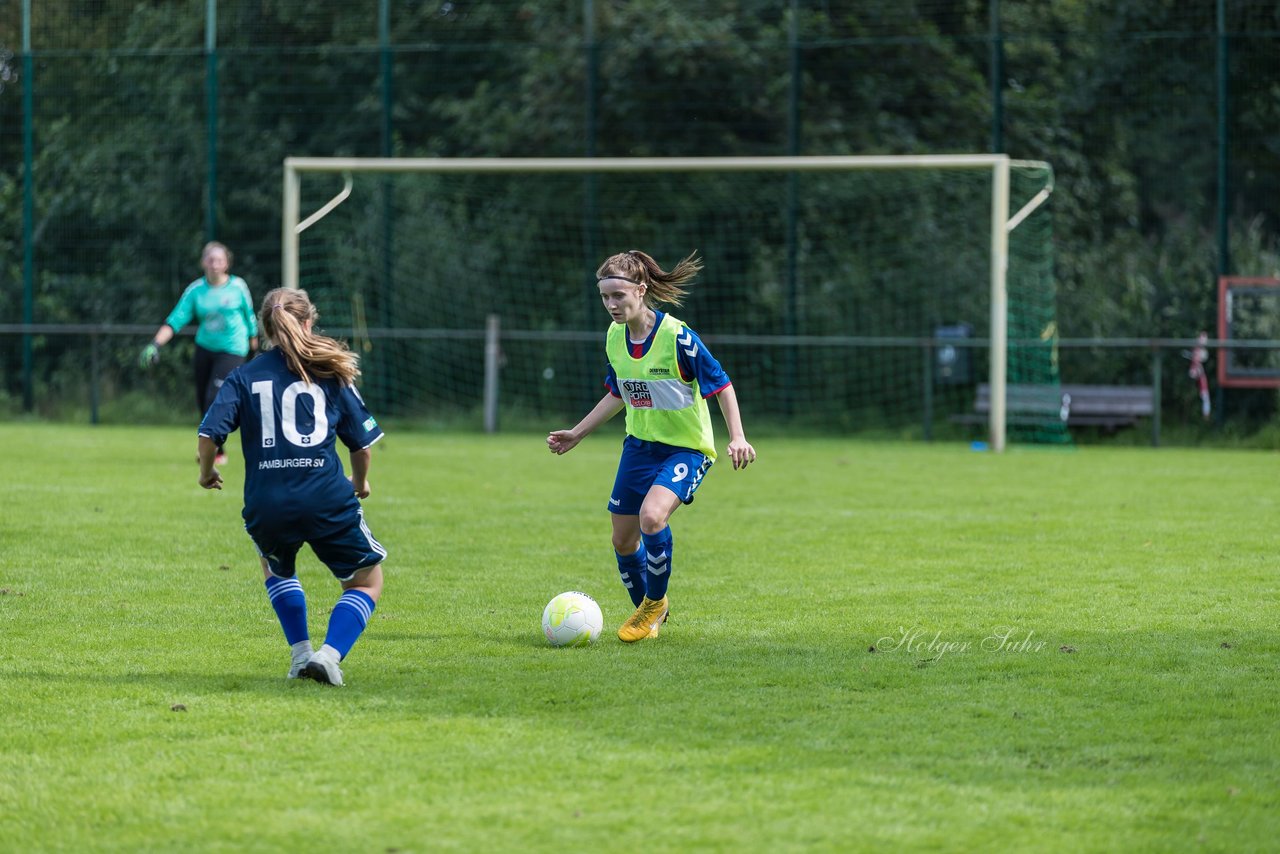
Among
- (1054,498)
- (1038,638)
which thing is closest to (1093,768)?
(1038,638)

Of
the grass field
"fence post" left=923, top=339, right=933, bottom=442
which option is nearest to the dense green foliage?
"fence post" left=923, top=339, right=933, bottom=442

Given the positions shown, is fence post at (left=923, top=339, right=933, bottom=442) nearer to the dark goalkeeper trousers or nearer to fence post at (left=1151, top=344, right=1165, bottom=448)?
fence post at (left=1151, top=344, right=1165, bottom=448)

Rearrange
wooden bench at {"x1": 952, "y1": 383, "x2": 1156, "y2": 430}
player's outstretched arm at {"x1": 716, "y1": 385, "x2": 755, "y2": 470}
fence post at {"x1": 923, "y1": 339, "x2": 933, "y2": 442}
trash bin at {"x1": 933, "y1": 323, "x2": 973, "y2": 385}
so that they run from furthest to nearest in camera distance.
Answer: trash bin at {"x1": 933, "y1": 323, "x2": 973, "y2": 385}, fence post at {"x1": 923, "y1": 339, "x2": 933, "y2": 442}, wooden bench at {"x1": 952, "y1": 383, "x2": 1156, "y2": 430}, player's outstretched arm at {"x1": 716, "y1": 385, "x2": 755, "y2": 470}

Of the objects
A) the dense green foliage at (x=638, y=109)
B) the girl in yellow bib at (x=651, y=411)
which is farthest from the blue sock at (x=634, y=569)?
the dense green foliage at (x=638, y=109)

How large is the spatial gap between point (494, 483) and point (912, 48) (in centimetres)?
1010

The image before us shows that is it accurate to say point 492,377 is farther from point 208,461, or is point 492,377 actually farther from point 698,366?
point 208,461

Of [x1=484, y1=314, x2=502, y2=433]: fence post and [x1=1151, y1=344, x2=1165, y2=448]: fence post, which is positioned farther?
[x1=484, y1=314, x2=502, y2=433]: fence post

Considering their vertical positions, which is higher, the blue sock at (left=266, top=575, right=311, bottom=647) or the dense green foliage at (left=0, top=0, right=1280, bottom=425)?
the dense green foliage at (left=0, top=0, right=1280, bottom=425)

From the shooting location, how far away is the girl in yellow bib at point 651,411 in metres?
6.58

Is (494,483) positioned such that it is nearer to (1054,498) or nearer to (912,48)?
(1054,498)

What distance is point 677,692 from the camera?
5379 mm

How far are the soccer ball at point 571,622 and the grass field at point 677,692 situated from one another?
0.10 m

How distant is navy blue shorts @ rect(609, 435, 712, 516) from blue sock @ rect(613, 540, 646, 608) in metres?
0.18

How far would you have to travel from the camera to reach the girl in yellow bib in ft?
21.6
